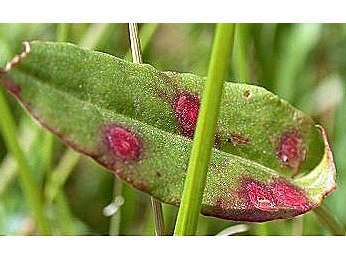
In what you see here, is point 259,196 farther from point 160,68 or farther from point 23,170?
point 160,68

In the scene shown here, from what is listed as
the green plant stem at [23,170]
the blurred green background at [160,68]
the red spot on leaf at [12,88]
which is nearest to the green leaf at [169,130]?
the red spot on leaf at [12,88]

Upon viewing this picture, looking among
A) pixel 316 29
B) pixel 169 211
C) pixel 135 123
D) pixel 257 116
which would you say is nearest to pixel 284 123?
pixel 257 116

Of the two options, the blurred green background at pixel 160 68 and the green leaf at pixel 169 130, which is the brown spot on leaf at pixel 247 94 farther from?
the blurred green background at pixel 160 68

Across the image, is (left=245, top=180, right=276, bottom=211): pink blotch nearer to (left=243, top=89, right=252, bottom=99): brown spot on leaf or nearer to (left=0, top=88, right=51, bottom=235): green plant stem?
(left=243, top=89, right=252, bottom=99): brown spot on leaf

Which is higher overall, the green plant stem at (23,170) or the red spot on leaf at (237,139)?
the red spot on leaf at (237,139)

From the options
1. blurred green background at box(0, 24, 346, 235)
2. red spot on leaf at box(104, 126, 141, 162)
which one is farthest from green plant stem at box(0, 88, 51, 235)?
red spot on leaf at box(104, 126, 141, 162)

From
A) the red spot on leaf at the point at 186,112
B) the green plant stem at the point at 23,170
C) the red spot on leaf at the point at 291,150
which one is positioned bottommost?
the green plant stem at the point at 23,170
